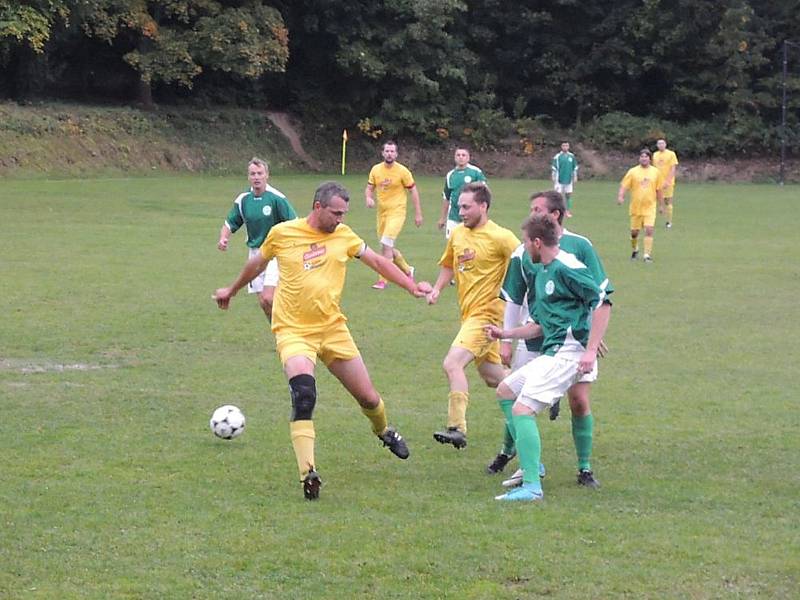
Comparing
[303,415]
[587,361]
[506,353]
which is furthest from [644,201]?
[303,415]

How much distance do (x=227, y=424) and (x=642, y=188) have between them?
14820 mm

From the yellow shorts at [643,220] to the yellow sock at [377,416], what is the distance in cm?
1427

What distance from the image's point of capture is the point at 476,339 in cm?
870

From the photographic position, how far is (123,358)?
459 inches

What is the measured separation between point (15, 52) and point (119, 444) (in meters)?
39.1

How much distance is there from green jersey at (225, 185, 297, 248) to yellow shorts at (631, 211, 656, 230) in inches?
396

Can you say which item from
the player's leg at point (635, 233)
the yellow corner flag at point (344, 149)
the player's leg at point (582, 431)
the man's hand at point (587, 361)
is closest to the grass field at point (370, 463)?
the player's leg at point (582, 431)

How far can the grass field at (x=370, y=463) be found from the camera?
572 centimetres

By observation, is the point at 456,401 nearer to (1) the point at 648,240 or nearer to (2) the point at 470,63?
(1) the point at 648,240

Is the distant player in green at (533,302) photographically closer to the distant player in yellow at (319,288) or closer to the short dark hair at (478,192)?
the distant player in yellow at (319,288)

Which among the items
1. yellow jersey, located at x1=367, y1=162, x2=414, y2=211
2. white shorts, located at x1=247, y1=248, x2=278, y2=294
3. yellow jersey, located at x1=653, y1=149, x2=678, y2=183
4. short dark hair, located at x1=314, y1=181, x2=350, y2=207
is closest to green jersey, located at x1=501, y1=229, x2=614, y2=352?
short dark hair, located at x1=314, y1=181, x2=350, y2=207

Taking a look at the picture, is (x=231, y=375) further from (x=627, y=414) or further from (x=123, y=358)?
(x=627, y=414)

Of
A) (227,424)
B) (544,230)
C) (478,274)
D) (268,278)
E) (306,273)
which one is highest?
(544,230)

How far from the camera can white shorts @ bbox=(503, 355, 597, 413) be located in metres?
7.11
